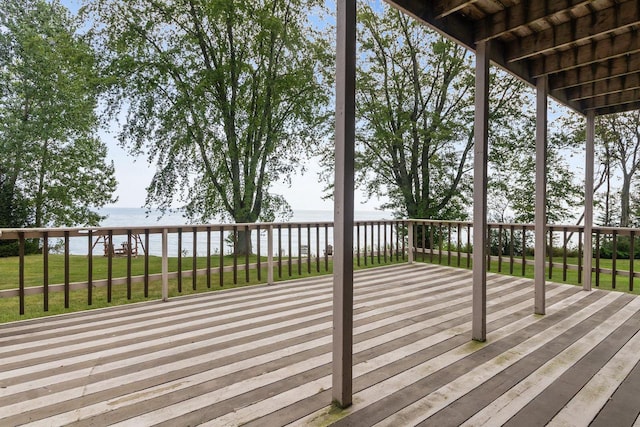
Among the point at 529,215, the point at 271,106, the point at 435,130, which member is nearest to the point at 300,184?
the point at 271,106

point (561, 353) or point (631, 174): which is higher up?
point (631, 174)

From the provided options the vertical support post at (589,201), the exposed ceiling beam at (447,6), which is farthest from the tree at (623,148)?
the exposed ceiling beam at (447,6)

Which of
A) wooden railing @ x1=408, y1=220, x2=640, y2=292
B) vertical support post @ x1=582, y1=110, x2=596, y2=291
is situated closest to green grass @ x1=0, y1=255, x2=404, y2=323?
wooden railing @ x1=408, y1=220, x2=640, y2=292

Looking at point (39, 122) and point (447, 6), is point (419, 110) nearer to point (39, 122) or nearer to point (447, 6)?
point (447, 6)

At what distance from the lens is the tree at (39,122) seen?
34.9 feet

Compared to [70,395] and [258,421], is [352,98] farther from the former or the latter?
[70,395]

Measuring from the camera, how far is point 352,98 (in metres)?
1.73

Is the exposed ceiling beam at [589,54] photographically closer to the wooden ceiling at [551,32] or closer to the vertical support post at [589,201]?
the wooden ceiling at [551,32]

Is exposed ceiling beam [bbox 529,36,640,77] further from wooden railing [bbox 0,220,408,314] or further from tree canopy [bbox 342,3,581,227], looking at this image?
tree canopy [bbox 342,3,581,227]

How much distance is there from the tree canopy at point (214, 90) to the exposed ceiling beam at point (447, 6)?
7.25m

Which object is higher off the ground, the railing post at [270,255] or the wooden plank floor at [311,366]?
the railing post at [270,255]

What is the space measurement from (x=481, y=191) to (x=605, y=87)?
2.48 metres

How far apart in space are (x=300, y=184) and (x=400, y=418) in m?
9.45

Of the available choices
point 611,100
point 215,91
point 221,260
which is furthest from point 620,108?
point 215,91
